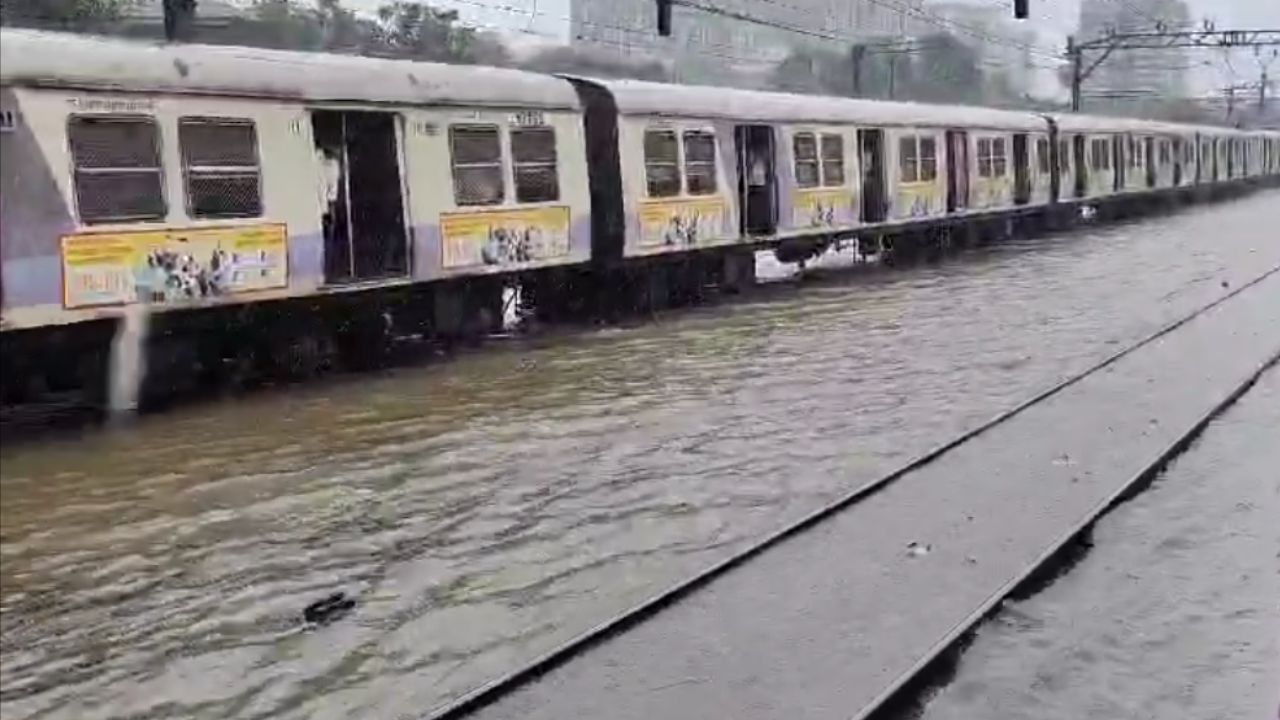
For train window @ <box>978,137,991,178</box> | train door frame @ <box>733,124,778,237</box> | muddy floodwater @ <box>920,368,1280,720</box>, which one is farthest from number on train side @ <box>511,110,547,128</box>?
train window @ <box>978,137,991,178</box>

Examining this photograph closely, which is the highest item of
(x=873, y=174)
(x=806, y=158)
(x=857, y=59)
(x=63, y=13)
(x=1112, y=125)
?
(x=857, y=59)

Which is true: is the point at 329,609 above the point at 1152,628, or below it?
above

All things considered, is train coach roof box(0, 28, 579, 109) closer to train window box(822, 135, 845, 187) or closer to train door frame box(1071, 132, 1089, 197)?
train window box(822, 135, 845, 187)

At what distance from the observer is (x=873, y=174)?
22.8 metres

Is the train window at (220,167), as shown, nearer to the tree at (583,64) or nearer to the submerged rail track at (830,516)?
the submerged rail track at (830,516)

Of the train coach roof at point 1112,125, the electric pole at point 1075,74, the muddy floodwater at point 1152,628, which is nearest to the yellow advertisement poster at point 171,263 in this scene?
the muddy floodwater at point 1152,628

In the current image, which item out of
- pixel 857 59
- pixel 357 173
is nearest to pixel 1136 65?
pixel 857 59

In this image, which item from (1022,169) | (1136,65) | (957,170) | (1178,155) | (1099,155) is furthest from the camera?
(1136,65)

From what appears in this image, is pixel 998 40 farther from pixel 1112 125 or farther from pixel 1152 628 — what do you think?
pixel 1152 628

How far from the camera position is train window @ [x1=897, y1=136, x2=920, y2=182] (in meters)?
23.7

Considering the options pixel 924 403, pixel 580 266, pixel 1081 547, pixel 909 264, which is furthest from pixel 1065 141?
pixel 1081 547

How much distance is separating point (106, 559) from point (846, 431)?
532cm

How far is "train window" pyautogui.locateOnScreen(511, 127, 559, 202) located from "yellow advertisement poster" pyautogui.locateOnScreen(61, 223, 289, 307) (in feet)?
11.4

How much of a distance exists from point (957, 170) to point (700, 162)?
9775mm
